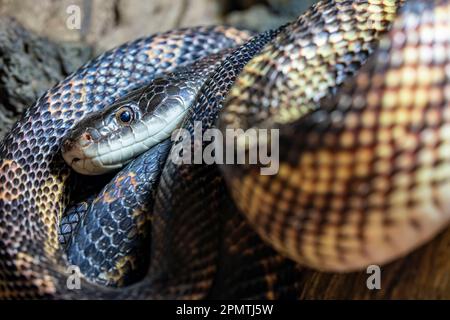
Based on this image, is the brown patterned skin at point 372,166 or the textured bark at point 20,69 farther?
the textured bark at point 20,69

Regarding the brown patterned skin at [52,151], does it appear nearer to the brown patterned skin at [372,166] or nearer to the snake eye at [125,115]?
the snake eye at [125,115]

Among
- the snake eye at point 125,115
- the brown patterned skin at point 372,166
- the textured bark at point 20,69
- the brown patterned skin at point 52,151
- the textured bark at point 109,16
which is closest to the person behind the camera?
the brown patterned skin at point 372,166

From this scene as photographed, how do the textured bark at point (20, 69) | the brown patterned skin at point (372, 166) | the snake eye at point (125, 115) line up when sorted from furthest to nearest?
the textured bark at point (20, 69)
the snake eye at point (125, 115)
the brown patterned skin at point (372, 166)

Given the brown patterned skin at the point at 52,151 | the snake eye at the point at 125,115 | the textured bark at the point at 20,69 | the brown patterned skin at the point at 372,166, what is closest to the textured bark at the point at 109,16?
the textured bark at the point at 20,69

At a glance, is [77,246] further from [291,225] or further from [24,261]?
[291,225]

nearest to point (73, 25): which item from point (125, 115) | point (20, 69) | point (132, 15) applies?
point (20, 69)

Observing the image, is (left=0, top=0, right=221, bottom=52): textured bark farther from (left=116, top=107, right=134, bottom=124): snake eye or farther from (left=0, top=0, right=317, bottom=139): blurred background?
(left=116, top=107, right=134, bottom=124): snake eye

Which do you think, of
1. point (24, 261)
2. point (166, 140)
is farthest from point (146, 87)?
point (24, 261)
